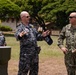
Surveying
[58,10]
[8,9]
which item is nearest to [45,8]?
[58,10]

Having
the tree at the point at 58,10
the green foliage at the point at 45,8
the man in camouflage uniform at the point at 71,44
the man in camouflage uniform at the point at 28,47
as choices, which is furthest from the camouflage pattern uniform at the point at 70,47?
the tree at the point at 58,10

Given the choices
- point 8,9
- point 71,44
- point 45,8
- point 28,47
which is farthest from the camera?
point 45,8

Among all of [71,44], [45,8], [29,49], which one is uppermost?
[45,8]

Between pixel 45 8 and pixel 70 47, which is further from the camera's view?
pixel 45 8

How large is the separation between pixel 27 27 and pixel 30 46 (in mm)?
359

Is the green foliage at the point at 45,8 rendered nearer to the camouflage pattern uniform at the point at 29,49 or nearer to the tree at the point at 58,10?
the tree at the point at 58,10

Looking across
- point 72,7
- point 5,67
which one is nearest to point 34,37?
point 5,67

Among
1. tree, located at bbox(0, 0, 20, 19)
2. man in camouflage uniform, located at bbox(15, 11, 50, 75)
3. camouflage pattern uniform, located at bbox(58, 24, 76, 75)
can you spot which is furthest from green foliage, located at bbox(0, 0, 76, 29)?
camouflage pattern uniform, located at bbox(58, 24, 76, 75)

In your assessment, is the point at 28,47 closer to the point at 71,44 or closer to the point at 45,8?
the point at 71,44

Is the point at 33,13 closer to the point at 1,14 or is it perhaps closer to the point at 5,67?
the point at 1,14

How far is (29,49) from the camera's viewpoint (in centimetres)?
651

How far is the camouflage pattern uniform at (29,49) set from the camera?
6.46 m

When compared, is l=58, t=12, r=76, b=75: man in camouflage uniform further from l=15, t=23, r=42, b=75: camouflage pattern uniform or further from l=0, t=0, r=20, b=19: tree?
l=0, t=0, r=20, b=19: tree

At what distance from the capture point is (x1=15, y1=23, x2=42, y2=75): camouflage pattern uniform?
254 inches
